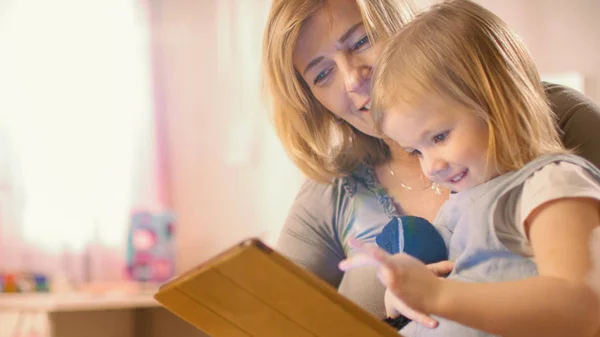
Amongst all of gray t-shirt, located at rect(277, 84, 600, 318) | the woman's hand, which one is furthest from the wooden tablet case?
gray t-shirt, located at rect(277, 84, 600, 318)

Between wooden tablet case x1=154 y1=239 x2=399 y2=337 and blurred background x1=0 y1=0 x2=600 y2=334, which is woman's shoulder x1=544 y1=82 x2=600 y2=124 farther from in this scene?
blurred background x1=0 y1=0 x2=600 y2=334

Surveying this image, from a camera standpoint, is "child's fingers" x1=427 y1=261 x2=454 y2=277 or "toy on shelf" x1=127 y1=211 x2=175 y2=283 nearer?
"child's fingers" x1=427 y1=261 x2=454 y2=277

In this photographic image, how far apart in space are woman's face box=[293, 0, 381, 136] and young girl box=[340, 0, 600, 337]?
0.19 metres

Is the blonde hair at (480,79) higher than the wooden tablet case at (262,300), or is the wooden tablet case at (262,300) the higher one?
the blonde hair at (480,79)

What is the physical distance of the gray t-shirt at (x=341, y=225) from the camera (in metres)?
1.06

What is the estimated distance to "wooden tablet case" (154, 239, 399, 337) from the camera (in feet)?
1.74

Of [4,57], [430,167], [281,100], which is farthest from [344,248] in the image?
[4,57]

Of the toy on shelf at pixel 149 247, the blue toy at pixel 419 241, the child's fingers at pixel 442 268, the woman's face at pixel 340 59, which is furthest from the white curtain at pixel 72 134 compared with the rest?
the child's fingers at pixel 442 268

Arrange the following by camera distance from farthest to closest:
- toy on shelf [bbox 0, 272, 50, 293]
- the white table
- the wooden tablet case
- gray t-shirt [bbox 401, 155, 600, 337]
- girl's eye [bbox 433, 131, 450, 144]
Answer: toy on shelf [bbox 0, 272, 50, 293], the white table, girl's eye [bbox 433, 131, 450, 144], gray t-shirt [bbox 401, 155, 600, 337], the wooden tablet case

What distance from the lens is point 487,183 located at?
743mm

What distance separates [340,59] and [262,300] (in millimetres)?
557

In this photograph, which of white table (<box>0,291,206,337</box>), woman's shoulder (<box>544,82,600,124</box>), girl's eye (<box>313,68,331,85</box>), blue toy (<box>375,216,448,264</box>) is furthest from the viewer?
white table (<box>0,291,206,337</box>)

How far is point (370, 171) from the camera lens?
3.77 ft

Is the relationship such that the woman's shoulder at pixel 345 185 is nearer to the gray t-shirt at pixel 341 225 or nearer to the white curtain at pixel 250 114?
the gray t-shirt at pixel 341 225
